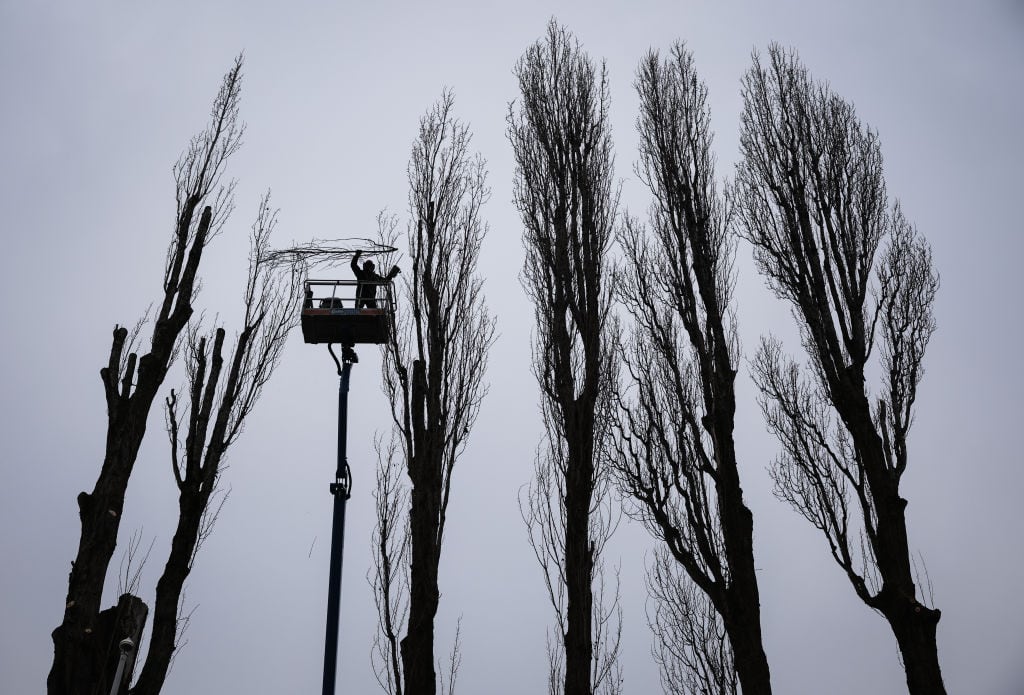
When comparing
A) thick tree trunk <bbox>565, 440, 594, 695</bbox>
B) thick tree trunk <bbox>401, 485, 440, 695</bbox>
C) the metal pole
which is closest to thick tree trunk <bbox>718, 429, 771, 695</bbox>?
thick tree trunk <bbox>565, 440, 594, 695</bbox>

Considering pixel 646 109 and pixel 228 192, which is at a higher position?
pixel 646 109

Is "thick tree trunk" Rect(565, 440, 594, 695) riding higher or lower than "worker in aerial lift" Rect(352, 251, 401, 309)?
lower

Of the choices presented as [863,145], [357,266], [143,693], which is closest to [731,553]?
[357,266]

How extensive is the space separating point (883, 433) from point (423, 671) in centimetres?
623

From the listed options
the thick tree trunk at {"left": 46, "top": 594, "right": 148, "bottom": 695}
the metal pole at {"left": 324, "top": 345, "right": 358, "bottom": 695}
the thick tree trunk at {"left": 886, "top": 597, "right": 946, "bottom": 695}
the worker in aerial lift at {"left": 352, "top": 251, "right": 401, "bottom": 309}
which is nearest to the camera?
the metal pole at {"left": 324, "top": 345, "right": 358, "bottom": 695}

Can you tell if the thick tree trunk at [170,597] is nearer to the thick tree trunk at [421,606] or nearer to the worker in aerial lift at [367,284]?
the thick tree trunk at [421,606]

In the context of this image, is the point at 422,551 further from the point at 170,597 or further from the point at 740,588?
the point at 740,588

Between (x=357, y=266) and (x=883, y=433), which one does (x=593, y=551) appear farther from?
(x=883, y=433)

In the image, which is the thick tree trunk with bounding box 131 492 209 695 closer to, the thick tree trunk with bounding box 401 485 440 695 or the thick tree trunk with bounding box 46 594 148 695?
the thick tree trunk with bounding box 46 594 148 695

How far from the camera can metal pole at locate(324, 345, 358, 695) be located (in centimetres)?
506

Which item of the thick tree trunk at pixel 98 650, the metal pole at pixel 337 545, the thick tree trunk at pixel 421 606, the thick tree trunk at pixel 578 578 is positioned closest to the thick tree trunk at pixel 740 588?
the thick tree trunk at pixel 578 578

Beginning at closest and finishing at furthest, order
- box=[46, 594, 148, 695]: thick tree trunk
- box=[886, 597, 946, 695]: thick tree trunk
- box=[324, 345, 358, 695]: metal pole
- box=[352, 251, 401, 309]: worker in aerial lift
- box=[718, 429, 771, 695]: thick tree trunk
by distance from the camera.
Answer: box=[324, 345, 358, 695]: metal pole → box=[46, 594, 148, 695]: thick tree trunk → box=[352, 251, 401, 309]: worker in aerial lift → box=[718, 429, 771, 695]: thick tree trunk → box=[886, 597, 946, 695]: thick tree trunk

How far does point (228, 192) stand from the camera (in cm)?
843

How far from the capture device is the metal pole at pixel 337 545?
506 centimetres
